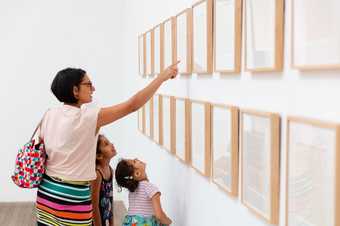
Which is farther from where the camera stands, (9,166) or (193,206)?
(9,166)

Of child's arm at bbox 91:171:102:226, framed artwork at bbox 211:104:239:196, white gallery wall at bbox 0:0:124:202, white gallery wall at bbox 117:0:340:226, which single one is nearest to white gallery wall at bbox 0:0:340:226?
white gallery wall at bbox 0:0:124:202

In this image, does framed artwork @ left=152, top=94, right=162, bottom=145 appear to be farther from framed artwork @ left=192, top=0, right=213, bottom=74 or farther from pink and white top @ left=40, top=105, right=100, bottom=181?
framed artwork @ left=192, top=0, right=213, bottom=74

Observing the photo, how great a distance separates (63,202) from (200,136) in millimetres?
828

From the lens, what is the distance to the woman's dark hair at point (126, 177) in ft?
9.21

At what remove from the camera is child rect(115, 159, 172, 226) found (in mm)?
2736

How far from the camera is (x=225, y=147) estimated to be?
Answer: 1993 millimetres

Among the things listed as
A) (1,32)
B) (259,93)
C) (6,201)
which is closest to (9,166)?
(6,201)

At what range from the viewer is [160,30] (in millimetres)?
3234

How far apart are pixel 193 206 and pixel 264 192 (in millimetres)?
971

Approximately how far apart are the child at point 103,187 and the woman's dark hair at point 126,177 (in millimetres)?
130

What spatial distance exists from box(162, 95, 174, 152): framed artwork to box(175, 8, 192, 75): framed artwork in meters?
0.32

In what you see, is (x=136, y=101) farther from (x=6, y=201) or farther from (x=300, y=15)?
(x=6, y=201)

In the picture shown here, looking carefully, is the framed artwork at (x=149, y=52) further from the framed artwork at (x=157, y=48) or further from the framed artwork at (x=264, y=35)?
the framed artwork at (x=264, y=35)

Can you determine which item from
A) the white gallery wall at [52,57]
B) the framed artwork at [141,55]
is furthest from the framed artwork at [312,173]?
the white gallery wall at [52,57]
